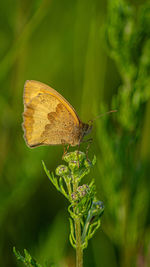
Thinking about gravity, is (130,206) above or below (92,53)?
below

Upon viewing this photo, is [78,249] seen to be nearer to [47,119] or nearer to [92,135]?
[47,119]

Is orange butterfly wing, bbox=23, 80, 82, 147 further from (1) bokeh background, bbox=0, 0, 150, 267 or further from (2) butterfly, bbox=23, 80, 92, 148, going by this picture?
(1) bokeh background, bbox=0, 0, 150, 267

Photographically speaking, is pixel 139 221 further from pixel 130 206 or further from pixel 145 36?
pixel 145 36

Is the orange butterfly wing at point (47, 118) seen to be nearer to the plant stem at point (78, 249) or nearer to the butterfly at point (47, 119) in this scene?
the butterfly at point (47, 119)

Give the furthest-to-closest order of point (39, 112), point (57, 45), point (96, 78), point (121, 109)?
point (57, 45) → point (96, 78) → point (39, 112) → point (121, 109)

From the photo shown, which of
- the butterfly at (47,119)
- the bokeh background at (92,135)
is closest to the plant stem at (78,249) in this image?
the bokeh background at (92,135)

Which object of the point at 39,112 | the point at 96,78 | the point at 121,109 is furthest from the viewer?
Result: the point at 96,78

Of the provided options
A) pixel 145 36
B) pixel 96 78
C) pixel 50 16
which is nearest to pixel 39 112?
pixel 96 78

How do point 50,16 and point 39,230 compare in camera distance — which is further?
point 50,16
